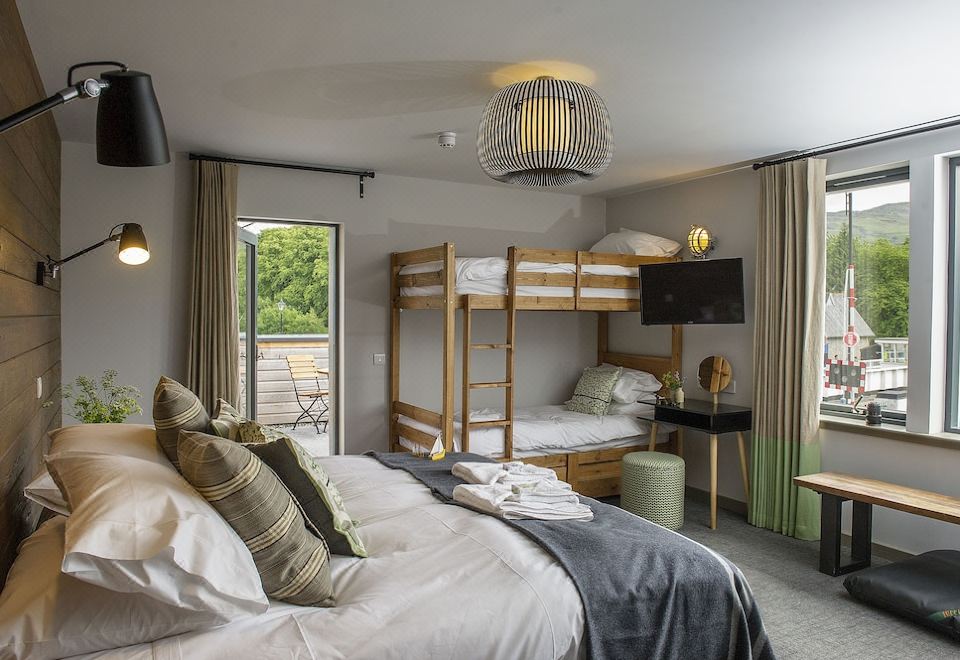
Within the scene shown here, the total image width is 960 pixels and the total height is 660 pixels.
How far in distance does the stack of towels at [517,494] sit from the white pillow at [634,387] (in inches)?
103

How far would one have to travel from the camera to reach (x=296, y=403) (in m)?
7.94

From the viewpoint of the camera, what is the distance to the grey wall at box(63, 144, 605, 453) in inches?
172

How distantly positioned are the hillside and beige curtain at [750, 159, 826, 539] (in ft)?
0.98

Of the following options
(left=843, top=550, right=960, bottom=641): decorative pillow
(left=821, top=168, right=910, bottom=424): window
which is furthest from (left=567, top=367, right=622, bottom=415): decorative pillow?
(left=843, top=550, right=960, bottom=641): decorative pillow

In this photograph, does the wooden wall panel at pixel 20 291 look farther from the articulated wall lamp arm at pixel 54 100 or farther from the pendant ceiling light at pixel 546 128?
the pendant ceiling light at pixel 546 128

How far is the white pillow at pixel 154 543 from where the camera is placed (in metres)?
1.38

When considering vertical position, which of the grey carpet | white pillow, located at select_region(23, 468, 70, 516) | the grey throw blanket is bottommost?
the grey carpet

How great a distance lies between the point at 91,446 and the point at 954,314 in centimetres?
426

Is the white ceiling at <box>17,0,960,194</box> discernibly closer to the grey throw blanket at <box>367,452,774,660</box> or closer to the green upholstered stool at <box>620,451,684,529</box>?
the grey throw blanket at <box>367,452,774,660</box>

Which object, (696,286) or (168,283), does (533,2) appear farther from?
(168,283)

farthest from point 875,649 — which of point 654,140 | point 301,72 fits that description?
point 301,72

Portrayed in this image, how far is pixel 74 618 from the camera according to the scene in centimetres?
147

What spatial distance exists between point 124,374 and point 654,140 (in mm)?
3727

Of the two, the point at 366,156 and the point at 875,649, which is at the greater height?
Answer: the point at 366,156
